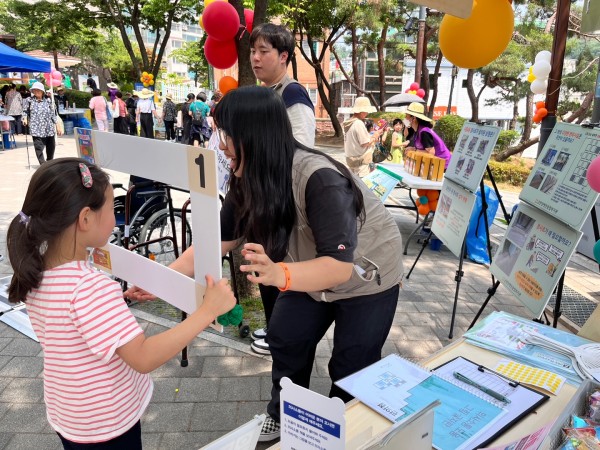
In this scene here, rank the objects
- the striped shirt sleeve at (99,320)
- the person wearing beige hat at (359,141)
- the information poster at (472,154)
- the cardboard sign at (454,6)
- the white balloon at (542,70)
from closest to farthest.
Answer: the striped shirt sleeve at (99,320), the cardboard sign at (454,6), the information poster at (472,154), the person wearing beige hat at (359,141), the white balloon at (542,70)

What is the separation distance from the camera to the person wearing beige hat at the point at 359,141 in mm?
5660

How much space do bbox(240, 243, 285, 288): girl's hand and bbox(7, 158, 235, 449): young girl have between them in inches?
3.4

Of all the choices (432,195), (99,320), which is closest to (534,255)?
(99,320)

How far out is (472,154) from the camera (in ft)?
10.8

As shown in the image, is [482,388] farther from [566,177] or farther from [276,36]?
[276,36]

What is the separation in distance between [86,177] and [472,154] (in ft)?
9.26

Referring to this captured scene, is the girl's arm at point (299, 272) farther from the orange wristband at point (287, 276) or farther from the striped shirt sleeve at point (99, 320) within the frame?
the striped shirt sleeve at point (99, 320)

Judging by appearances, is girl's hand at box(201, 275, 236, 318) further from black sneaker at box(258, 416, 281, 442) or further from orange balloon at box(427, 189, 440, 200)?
orange balloon at box(427, 189, 440, 200)

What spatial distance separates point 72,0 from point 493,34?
1809cm

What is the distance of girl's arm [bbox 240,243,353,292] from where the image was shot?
4.03ft

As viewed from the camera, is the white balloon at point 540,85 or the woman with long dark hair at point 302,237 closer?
the woman with long dark hair at point 302,237

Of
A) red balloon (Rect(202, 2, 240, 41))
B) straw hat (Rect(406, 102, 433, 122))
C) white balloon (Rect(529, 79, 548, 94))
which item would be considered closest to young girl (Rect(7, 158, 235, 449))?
red balloon (Rect(202, 2, 240, 41))

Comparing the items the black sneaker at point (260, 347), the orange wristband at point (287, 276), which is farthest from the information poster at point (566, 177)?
the black sneaker at point (260, 347)

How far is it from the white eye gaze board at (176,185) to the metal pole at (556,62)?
4761 millimetres
